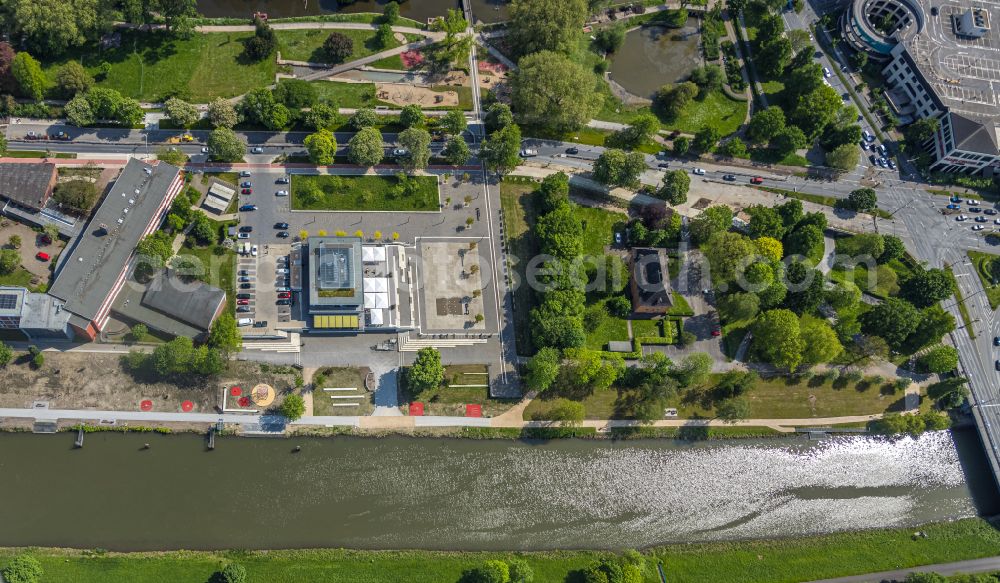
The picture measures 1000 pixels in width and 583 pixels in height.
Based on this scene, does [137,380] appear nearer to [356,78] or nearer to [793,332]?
[356,78]

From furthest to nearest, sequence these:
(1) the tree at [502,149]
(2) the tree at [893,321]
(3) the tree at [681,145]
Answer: (3) the tree at [681,145] → (1) the tree at [502,149] → (2) the tree at [893,321]

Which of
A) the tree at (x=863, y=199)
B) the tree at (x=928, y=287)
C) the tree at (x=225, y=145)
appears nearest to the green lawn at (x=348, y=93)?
the tree at (x=225, y=145)

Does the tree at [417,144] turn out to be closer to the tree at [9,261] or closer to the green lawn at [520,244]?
the green lawn at [520,244]

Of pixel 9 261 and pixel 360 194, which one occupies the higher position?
pixel 360 194

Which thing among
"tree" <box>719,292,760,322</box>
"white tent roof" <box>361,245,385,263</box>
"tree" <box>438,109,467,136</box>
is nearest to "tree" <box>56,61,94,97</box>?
"white tent roof" <box>361,245,385,263</box>

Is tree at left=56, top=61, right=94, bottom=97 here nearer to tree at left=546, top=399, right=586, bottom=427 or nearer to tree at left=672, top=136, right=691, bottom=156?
tree at left=546, top=399, right=586, bottom=427

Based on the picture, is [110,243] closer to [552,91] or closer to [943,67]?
[552,91]

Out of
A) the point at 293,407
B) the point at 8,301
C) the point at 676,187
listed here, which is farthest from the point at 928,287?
the point at 8,301
